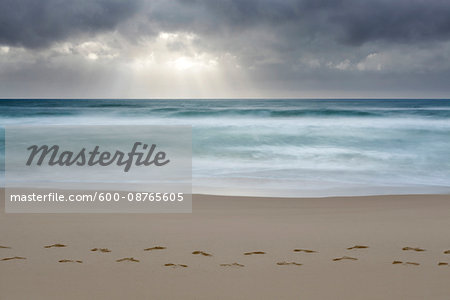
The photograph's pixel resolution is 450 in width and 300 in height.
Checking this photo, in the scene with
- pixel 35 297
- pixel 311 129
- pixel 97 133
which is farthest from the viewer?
pixel 311 129

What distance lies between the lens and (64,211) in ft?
18.1

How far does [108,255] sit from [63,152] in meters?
12.1

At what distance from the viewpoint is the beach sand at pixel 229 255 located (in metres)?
3.05

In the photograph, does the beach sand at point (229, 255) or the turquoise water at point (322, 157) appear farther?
the turquoise water at point (322, 157)

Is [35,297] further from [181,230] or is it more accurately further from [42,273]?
[181,230]

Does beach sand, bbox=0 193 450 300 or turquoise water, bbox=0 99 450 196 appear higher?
turquoise water, bbox=0 99 450 196

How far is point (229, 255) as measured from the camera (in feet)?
12.2

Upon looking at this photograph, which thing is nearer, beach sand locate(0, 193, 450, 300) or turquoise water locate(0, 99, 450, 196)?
beach sand locate(0, 193, 450, 300)

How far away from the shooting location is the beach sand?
120 inches

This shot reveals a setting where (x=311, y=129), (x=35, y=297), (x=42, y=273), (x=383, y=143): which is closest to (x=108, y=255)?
(x=42, y=273)

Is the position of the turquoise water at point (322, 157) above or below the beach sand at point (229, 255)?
above

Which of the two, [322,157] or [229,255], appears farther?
[322,157]

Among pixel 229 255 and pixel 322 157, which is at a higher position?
pixel 322 157

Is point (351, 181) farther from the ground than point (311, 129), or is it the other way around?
point (311, 129)
